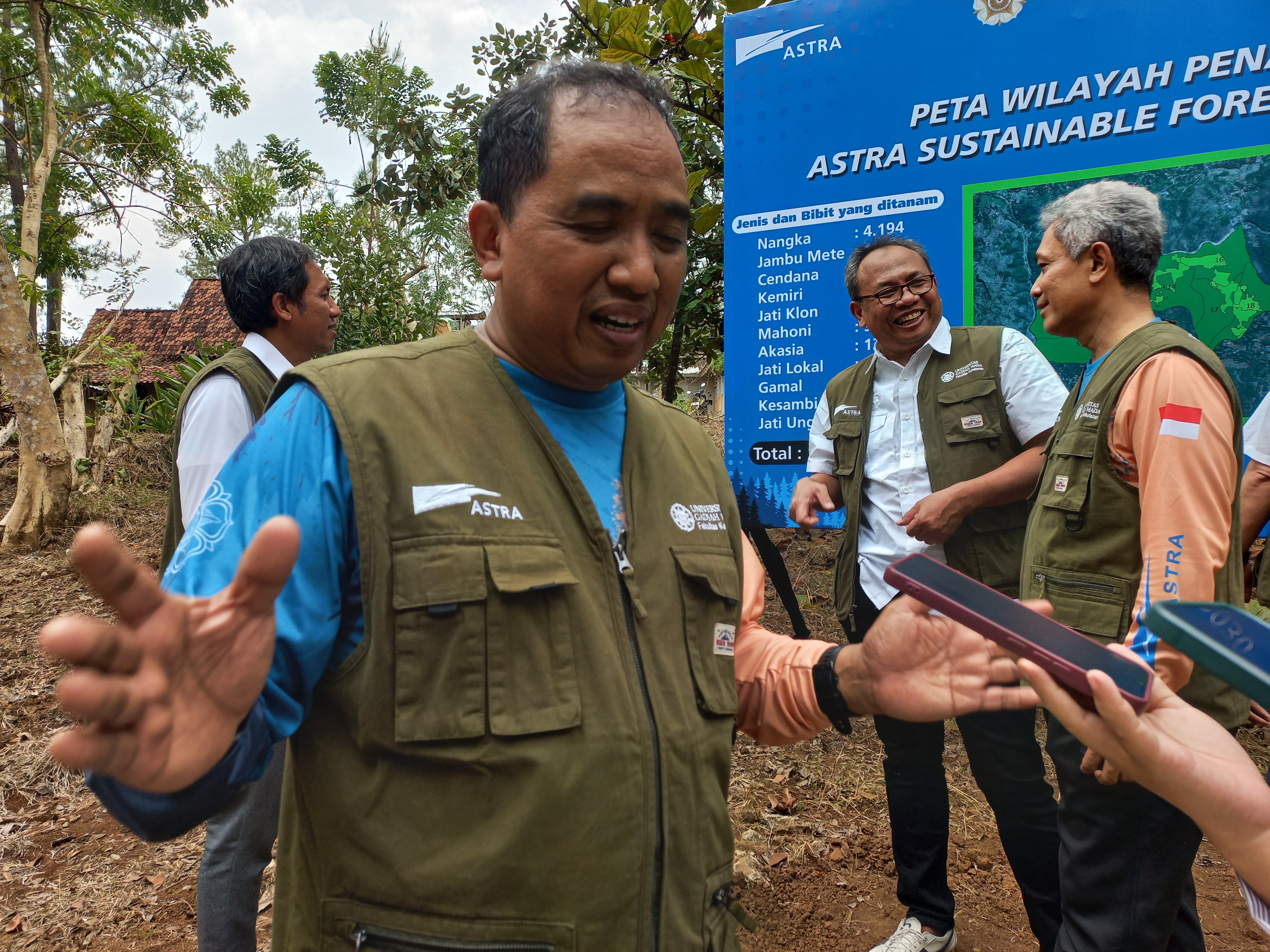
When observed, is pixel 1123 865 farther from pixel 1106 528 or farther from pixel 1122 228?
pixel 1122 228

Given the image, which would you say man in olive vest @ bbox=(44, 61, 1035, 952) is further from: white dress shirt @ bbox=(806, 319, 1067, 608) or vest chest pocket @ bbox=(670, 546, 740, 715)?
white dress shirt @ bbox=(806, 319, 1067, 608)

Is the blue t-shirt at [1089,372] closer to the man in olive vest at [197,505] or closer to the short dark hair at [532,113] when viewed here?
the short dark hair at [532,113]

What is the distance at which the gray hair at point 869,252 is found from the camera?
304 cm

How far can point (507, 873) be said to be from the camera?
44.1 inches

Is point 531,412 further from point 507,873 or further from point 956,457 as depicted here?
point 956,457

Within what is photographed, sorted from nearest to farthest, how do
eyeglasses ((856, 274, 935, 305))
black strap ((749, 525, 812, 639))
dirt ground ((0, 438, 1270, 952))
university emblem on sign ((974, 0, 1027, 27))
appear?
eyeglasses ((856, 274, 935, 305)) < dirt ground ((0, 438, 1270, 952)) < university emblem on sign ((974, 0, 1027, 27)) < black strap ((749, 525, 812, 639))

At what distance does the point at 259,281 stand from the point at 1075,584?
277 centimetres

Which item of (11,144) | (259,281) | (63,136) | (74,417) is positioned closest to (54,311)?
(11,144)

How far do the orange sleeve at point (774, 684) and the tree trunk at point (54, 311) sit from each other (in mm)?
12893

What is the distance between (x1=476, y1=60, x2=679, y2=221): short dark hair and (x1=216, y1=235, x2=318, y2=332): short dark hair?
1.72 meters

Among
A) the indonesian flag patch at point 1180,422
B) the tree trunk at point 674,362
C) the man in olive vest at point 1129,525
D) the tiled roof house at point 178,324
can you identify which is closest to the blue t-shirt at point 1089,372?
the man in olive vest at point 1129,525

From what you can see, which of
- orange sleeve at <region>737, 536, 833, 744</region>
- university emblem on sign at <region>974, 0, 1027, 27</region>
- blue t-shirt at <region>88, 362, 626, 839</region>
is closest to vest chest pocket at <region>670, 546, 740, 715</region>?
orange sleeve at <region>737, 536, 833, 744</region>

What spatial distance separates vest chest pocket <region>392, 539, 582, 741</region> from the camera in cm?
111

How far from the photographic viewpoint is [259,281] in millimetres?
2877
